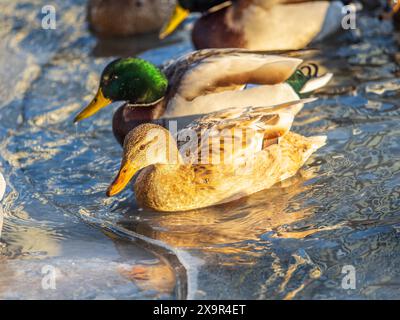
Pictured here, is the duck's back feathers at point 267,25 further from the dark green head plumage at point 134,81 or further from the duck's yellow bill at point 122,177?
the duck's yellow bill at point 122,177

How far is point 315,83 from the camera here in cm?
625

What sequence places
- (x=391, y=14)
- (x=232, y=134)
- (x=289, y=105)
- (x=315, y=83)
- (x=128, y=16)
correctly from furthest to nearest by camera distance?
(x=128, y=16), (x=391, y=14), (x=315, y=83), (x=289, y=105), (x=232, y=134)

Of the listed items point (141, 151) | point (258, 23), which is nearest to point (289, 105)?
point (141, 151)

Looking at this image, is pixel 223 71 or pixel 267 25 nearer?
pixel 223 71

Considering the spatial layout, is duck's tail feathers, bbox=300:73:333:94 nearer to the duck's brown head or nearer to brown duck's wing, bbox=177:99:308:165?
brown duck's wing, bbox=177:99:308:165

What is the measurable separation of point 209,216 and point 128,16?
12.8 feet

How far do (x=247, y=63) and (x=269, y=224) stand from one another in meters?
1.33

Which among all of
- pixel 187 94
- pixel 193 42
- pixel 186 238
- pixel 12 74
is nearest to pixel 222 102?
pixel 187 94

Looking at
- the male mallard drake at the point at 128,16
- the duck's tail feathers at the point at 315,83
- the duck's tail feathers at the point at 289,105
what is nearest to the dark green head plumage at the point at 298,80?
the duck's tail feathers at the point at 315,83

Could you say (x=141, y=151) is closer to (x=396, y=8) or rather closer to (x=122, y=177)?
(x=122, y=177)

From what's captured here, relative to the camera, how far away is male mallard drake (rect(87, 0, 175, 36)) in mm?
8523
